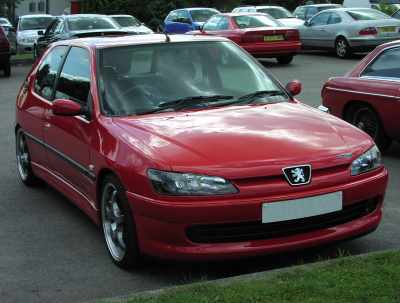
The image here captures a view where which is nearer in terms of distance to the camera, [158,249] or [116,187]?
[158,249]

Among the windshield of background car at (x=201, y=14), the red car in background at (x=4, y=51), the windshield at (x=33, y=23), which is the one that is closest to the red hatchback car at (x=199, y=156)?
the red car in background at (x=4, y=51)

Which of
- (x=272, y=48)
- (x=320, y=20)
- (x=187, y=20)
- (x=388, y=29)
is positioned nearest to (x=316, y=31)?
(x=320, y=20)

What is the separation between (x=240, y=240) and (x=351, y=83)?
4639mm

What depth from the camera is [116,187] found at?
4.93 meters

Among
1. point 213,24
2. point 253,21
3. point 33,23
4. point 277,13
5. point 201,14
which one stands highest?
point 253,21

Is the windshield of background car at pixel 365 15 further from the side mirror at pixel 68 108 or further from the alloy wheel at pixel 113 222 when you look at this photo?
the alloy wheel at pixel 113 222

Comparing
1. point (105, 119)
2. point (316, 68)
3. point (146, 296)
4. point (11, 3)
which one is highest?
point (105, 119)

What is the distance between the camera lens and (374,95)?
8.32 metres

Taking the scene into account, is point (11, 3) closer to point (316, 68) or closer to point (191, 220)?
point (316, 68)

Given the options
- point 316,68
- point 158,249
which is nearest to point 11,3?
point 316,68

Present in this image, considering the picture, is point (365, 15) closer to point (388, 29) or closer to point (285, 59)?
point (388, 29)

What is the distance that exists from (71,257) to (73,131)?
102 centimetres

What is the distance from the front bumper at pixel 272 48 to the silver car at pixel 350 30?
1672mm

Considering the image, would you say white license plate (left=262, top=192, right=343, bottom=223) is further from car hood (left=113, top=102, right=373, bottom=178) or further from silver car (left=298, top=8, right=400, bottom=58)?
silver car (left=298, top=8, right=400, bottom=58)
